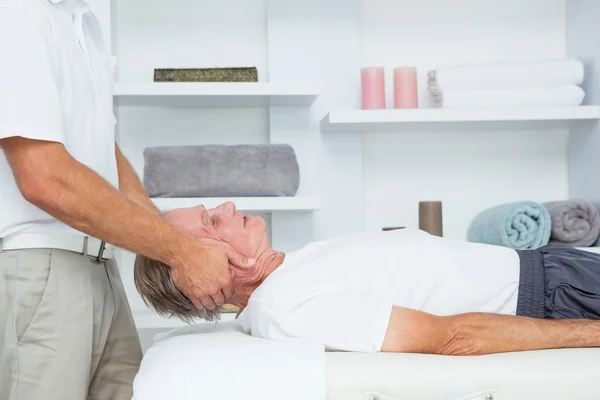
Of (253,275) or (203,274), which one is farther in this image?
(253,275)

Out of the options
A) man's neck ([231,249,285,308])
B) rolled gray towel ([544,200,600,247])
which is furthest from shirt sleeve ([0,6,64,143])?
rolled gray towel ([544,200,600,247])

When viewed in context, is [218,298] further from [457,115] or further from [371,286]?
[457,115]

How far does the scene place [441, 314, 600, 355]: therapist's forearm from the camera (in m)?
1.47

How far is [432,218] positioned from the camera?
2582mm

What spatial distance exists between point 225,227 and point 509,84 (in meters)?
1.23

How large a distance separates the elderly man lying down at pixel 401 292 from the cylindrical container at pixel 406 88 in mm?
851

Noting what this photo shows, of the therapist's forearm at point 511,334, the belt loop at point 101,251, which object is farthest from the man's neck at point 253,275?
the therapist's forearm at point 511,334

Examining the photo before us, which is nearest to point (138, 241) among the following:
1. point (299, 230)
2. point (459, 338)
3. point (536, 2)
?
point (459, 338)

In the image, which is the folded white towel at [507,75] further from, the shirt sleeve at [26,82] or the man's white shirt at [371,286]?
the shirt sleeve at [26,82]

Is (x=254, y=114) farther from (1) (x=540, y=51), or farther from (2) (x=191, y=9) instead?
(1) (x=540, y=51)

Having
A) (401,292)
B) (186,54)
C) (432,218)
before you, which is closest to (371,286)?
(401,292)

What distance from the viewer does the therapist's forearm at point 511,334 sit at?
147cm

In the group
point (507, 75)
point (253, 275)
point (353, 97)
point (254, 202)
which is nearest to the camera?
point (253, 275)

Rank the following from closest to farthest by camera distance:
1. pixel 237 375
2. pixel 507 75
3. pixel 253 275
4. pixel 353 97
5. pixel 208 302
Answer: pixel 237 375, pixel 208 302, pixel 253 275, pixel 507 75, pixel 353 97
